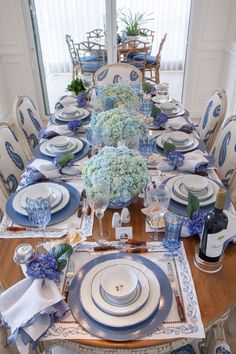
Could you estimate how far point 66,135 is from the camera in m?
1.86

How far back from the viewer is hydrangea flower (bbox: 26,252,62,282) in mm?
859

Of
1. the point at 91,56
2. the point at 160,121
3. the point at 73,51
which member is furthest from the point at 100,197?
the point at 73,51

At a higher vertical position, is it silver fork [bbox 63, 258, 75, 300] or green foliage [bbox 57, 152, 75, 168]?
green foliage [bbox 57, 152, 75, 168]

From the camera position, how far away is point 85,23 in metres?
3.78

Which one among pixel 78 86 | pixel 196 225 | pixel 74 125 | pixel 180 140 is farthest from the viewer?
pixel 78 86

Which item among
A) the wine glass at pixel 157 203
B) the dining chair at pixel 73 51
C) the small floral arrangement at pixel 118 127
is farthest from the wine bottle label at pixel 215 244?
the dining chair at pixel 73 51

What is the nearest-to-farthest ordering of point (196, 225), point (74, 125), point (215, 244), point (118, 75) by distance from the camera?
point (215, 244) < point (196, 225) < point (74, 125) < point (118, 75)

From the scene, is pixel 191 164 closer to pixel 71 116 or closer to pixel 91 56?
pixel 71 116

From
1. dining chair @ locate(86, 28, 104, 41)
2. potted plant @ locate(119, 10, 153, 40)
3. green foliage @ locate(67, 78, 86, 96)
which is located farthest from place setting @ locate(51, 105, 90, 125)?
potted plant @ locate(119, 10, 153, 40)

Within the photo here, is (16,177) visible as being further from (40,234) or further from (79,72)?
(79,72)

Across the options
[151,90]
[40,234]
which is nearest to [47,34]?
[151,90]

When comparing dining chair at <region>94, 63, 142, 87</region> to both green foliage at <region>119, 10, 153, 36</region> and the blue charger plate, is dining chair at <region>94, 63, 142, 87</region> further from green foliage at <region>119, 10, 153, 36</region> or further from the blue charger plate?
green foliage at <region>119, 10, 153, 36</region>

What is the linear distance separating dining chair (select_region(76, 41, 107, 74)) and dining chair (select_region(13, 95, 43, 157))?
6.35ft

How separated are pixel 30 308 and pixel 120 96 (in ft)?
4.34
